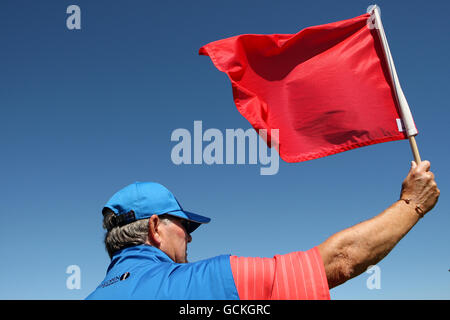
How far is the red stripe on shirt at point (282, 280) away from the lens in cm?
262

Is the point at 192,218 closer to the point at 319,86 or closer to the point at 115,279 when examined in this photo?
the point at 115,279

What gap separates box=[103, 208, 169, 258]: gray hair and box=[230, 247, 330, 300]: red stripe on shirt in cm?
131

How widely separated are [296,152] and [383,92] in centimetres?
140

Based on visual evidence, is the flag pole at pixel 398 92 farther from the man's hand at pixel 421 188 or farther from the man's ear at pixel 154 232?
the man's ear at pixel 154 232

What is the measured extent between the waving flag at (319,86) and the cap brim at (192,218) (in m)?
1.43

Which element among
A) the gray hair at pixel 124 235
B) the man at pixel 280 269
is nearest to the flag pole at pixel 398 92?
the man at pixel 280 269

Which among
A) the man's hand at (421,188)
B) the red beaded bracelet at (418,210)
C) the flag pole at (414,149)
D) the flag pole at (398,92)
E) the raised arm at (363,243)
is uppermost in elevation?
the flag pole at (398,92)

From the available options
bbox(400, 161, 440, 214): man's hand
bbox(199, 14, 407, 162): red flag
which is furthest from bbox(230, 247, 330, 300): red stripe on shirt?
bbox(199, 14, 407, 162): red flag

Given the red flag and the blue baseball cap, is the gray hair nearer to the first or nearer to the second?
the blue baseball cap

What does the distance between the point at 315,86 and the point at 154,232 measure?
3.22 meters

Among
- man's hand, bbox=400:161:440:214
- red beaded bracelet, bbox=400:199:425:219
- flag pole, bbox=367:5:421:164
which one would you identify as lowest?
red beaded bracelet, bbox=400:199:425:219

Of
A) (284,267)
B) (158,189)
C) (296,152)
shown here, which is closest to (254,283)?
(284,267)

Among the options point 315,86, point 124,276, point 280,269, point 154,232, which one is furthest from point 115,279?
point 315,86

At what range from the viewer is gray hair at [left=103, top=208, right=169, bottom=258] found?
3729mm
